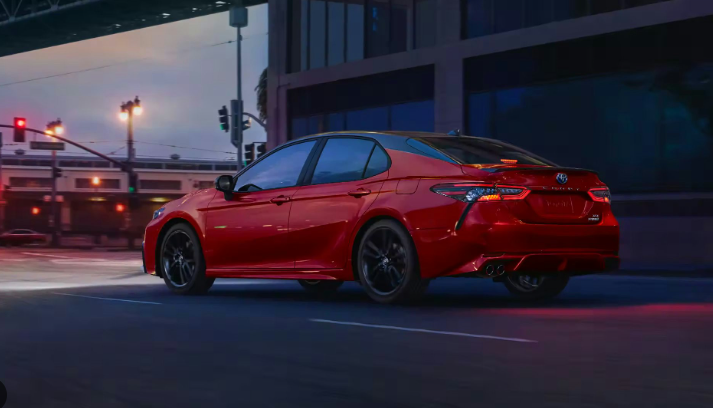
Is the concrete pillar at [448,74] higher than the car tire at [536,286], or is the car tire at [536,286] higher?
the concrete pillar at [448,74]

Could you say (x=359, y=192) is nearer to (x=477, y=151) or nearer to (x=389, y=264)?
(x=389, y=264)

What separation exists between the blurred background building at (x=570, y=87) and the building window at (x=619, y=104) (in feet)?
0.10

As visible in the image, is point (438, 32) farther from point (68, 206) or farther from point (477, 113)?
point (68, 206)

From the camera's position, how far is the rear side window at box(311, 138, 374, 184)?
32.6 ft

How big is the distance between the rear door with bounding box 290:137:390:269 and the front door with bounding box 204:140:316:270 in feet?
0.66

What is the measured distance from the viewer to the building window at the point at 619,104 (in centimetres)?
2288

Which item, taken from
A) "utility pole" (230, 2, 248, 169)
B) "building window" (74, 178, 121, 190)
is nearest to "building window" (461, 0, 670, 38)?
"utility pole" (230, 2, 248, 169)

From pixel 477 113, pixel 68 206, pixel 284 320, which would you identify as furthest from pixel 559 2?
pixel 68 206

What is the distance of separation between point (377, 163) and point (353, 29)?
23747 mm

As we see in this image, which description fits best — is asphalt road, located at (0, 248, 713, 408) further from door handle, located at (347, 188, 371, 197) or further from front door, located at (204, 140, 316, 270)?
door handle, located at (347, 188, 371, 197)

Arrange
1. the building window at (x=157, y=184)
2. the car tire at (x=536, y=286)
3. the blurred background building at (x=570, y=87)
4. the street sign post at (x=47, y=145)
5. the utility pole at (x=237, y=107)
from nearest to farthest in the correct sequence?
the car tire at (x=536, y=286), the blurred background building at (x=570, y=87), the utility pole at (x=237, y=107), the street sign post at (x=47, y=145), the building window at (x=157, y=184)

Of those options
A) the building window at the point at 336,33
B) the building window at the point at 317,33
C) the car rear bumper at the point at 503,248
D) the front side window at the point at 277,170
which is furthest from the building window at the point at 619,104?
the car rear bumper at the point at 503,248

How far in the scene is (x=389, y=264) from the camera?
9297 millimetres

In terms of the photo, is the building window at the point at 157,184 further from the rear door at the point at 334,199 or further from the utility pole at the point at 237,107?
the rear door at the point at 334,199
